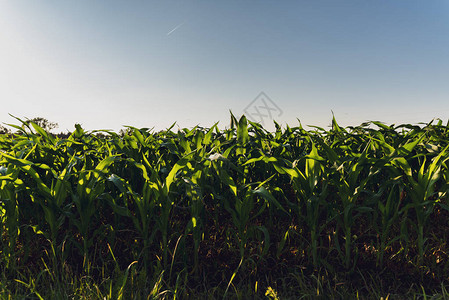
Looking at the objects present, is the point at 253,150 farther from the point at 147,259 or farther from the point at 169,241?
the point at 147,259

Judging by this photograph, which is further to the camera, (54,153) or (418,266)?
(54,153)

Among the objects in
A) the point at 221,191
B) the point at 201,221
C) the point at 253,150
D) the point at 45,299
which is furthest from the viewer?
the point at 253,150

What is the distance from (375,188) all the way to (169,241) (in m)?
1.56

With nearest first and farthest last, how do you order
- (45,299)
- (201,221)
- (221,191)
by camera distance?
(45,299)
(201,221)
(221,191)

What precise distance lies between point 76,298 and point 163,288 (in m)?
0.50

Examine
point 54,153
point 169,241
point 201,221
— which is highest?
point 54,153

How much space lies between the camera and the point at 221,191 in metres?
1.97

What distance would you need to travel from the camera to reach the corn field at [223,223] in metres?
1.73

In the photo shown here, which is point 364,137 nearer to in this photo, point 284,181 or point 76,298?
point 284,181

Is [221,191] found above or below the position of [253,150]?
below

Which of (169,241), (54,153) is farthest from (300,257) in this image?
(54,153)

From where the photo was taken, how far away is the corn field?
5.66 ft

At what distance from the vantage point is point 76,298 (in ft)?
5.46

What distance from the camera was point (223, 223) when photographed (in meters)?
2.11
